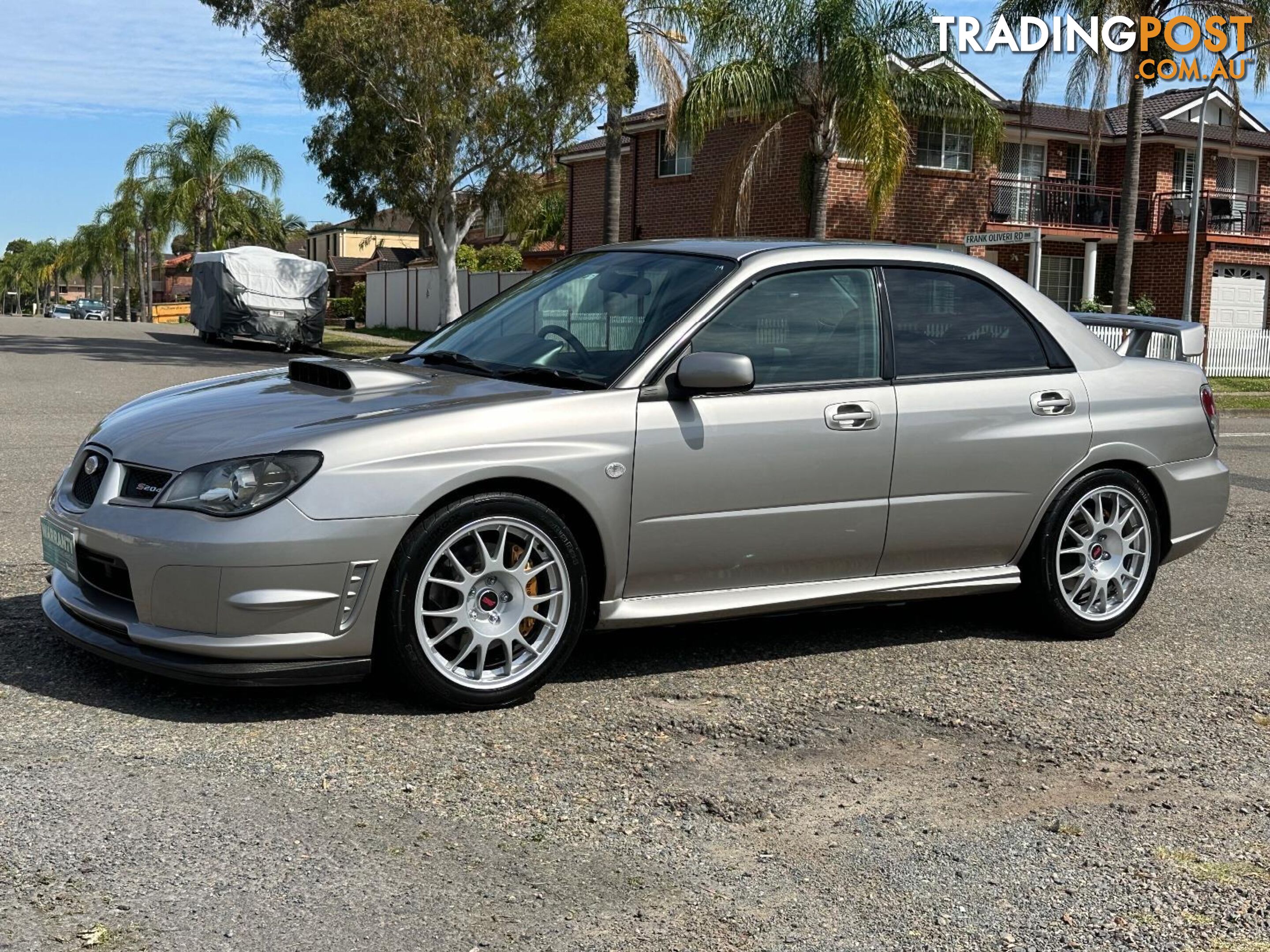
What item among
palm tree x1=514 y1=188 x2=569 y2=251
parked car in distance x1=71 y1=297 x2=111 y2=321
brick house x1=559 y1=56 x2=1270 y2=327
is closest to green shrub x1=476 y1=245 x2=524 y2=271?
palm tree x1=514 y1=188 x2=569 y2=251

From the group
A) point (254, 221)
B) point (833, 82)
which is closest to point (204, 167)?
point (254, 221)

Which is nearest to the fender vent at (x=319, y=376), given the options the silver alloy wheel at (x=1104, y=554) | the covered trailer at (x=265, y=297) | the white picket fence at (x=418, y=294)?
the silver alloy wheel at (x=1104, y=554)

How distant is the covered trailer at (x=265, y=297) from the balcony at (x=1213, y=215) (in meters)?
22.3

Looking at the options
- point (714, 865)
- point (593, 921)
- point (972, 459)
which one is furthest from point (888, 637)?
point (593, 921)

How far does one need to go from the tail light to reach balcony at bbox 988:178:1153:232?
94.4 feet

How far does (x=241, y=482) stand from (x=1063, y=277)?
122ft

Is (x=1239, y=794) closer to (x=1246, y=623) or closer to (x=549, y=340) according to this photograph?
(x=1246, y=623)

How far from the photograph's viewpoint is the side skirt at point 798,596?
16.8ft

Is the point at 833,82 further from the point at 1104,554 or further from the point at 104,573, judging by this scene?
the point at 104,573

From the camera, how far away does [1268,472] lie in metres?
12.6

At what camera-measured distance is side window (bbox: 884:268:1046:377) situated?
5.73m

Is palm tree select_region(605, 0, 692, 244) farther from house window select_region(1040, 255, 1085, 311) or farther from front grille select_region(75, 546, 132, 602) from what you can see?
front grille select_region(75, 546, 132, 602)

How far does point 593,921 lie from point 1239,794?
2.21 meters

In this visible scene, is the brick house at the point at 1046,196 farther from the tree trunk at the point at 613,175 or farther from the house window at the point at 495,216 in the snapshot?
the house window at the point at 495,216
